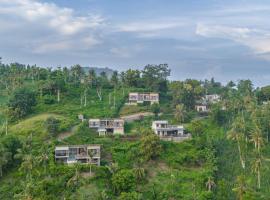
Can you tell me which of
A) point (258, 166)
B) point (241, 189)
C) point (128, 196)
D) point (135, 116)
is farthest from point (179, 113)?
point (128, 196)

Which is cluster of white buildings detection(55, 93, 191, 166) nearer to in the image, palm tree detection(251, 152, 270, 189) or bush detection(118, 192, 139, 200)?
bush detection(118, 192, 139, 200)

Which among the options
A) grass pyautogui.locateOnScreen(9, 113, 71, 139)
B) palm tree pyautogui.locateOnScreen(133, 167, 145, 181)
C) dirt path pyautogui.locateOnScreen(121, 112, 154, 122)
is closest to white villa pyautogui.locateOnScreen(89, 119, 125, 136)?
grass pyautogui.locateOnScreen(9, 113, 71, 139)

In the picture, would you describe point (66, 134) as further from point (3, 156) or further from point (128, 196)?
point (128, 196)

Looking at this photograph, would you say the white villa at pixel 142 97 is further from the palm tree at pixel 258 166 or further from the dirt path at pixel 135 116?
the palm tree at pixel 258 166

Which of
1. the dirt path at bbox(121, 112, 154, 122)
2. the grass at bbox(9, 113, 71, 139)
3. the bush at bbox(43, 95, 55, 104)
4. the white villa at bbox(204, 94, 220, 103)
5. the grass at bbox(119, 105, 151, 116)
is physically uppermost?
the white villa at bbox(204, 94, 220, 103)

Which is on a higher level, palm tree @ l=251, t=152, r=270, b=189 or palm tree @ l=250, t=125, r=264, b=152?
palm tree @ l=250, t=125, r=264, b=152

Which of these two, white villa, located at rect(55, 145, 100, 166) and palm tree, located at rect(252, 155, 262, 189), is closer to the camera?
palm tree, located at rect(252, 155, 262, 189)

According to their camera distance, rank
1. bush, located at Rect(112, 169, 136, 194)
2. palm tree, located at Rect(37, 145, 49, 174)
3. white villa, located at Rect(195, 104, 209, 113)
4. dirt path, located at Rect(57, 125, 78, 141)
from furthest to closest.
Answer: white villa, located at Rect(195, 104, 209, 113) → dirt path, located at Rect(57, 125, 78, 141) → palm tree, located at Rect(37, 145, 49, 174) → bush, located at Rect(112, 169, 136, 194)
